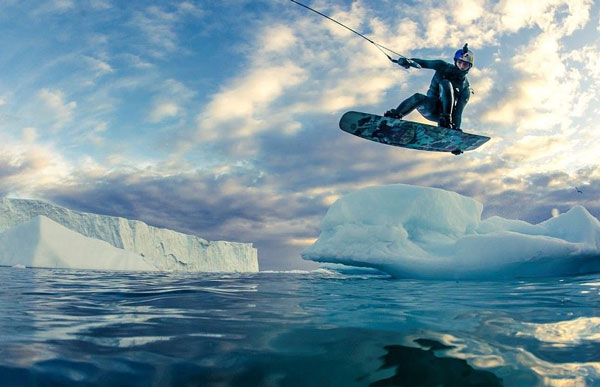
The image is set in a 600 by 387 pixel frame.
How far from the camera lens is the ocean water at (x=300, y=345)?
2.44m

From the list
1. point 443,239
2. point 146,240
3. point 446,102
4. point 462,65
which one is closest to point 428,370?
point 446,102

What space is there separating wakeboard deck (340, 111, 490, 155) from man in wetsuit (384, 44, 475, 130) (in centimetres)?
27

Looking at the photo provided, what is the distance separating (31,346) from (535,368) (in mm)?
3607

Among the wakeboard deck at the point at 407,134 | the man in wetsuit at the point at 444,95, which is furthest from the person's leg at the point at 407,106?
the wakeboard deck at the point at 407,134

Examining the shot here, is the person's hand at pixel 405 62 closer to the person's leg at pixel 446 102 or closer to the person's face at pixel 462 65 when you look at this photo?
the person's leg at pixel 446 102

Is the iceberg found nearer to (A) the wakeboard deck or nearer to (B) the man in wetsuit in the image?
(A) the wakeboard deck

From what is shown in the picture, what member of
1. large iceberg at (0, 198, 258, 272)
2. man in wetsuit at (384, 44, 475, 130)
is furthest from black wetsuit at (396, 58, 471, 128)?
large iceberg at (0, 198, 258, 272)

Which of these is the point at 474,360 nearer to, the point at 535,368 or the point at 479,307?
the point at 535,368

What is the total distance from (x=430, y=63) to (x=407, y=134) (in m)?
1.83

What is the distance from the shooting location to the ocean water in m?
2.44

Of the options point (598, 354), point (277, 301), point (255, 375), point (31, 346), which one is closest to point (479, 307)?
point (598, 354)

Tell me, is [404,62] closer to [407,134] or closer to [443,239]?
[407,134]

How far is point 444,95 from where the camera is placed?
8.72m

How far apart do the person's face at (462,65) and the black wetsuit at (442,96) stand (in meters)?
0.09
